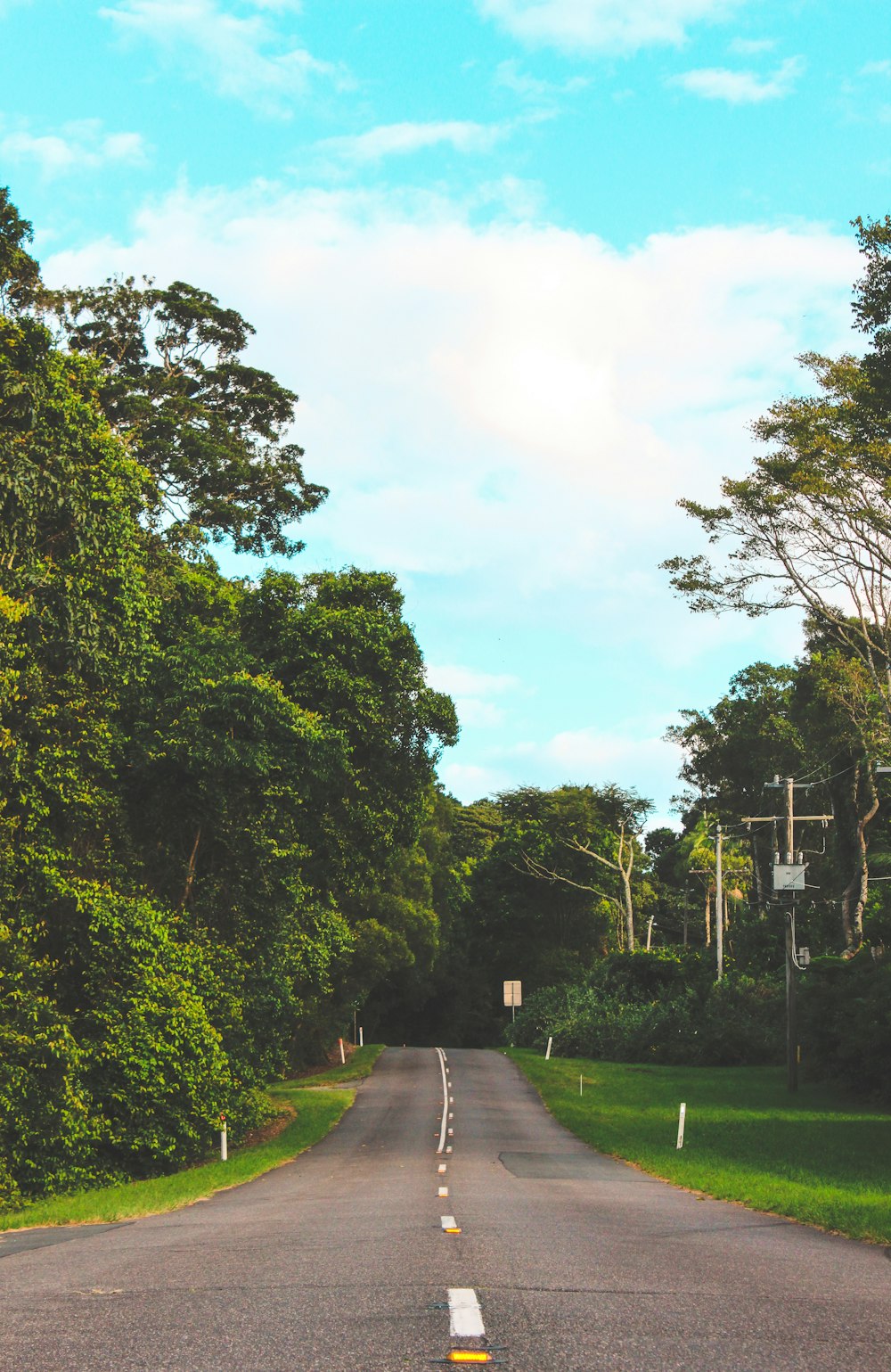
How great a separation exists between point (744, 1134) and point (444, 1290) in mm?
24192

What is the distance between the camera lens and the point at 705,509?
33.2 m

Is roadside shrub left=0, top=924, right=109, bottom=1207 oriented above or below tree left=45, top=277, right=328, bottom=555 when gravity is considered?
below

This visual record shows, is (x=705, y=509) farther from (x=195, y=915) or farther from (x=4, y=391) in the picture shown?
(x=4, y=391)

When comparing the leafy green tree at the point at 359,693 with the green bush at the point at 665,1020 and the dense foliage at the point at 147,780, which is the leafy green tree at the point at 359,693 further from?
the green bush at the point at 665,1020

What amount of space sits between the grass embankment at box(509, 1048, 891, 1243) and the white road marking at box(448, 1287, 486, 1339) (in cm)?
798

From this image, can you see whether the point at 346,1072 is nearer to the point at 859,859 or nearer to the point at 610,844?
the point at 859,859

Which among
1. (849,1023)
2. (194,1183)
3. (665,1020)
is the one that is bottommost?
(665,1020)

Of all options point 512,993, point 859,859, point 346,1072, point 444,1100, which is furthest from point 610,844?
point 444,1100

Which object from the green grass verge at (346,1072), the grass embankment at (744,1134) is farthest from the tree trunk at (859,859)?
the green grass verge at (346,1072)

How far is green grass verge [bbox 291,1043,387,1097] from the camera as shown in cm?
5178

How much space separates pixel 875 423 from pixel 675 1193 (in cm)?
1691

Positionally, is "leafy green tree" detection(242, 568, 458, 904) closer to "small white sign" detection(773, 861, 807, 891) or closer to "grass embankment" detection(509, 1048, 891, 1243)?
"grass embankment" detection(509, 1048, 891, 1243)

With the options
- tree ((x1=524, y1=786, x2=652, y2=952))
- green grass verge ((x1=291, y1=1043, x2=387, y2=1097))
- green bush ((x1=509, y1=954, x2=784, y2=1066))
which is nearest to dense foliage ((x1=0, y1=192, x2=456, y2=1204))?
green grass verge ((x1=291, y1=1043, x2=387, y2=1097))

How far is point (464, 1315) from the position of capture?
23.6 ft
